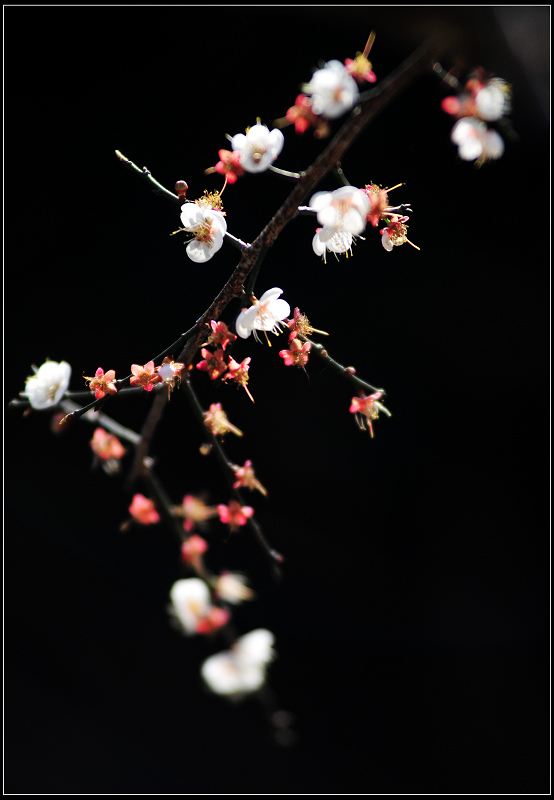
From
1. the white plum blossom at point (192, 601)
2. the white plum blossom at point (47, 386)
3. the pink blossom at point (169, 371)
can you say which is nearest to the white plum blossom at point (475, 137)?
the pink blossom at point (169, 371)

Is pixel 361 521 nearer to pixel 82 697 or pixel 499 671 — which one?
pixel 499 671

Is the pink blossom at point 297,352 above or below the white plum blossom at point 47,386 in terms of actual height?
below

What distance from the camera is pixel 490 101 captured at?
1.35ft

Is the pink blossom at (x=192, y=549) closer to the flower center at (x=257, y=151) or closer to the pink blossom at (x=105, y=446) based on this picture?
the pink blossom at (x=105, y=446)

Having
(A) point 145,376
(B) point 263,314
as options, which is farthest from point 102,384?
(B) point 263,314

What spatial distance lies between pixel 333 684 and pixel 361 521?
0.35 m

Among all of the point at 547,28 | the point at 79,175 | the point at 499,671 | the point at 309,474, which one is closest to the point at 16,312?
the point at 79,175

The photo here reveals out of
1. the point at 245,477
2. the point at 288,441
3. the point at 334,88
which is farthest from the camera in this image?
the point at 288,441

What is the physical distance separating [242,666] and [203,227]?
61cm

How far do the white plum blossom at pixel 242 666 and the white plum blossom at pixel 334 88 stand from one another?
66 cm

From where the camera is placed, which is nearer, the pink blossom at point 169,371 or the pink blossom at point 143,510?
the pink blossom at point 169,371

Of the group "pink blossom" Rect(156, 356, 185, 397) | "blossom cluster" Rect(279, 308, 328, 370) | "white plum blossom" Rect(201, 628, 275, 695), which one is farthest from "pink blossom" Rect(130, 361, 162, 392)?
"white plum blossom" Rect(201, 628, 275, 695)

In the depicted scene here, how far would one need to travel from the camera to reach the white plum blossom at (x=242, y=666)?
0.71 metres

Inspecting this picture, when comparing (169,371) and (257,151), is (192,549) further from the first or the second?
(257,151)
